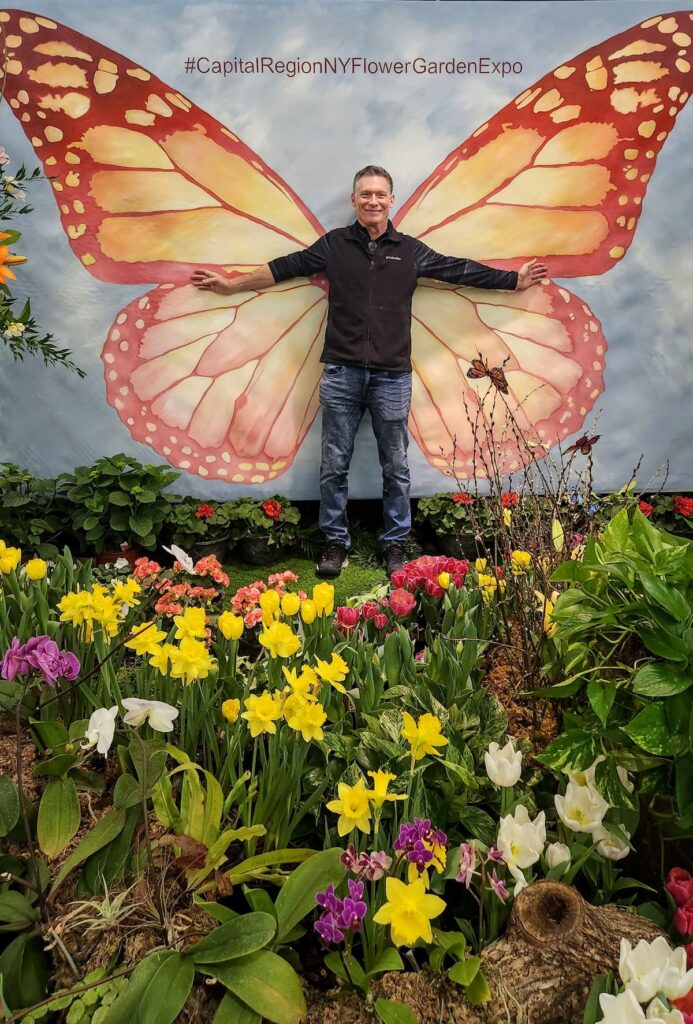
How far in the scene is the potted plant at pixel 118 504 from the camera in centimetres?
374

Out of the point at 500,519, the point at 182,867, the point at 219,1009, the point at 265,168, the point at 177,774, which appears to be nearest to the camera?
the point at 219,1009

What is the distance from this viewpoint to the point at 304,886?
3.21 feet

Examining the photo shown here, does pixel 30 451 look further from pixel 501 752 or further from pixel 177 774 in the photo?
pixel 501 752

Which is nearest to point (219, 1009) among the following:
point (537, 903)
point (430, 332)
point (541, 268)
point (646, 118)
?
point (537, 903)

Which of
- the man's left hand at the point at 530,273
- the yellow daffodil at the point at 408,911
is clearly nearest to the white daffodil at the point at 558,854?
the yellow daffodil at the point at 408,911

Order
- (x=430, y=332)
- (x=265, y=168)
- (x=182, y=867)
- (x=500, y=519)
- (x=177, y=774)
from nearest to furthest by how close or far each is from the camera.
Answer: (x=182, y=867)
(x=177, y=774)
(x=500, y=519)
(x=265, y=168)
(x=430, y=332)

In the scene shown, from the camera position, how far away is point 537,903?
896 millimetres

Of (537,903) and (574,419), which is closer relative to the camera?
(537,903)

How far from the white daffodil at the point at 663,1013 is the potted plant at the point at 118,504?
3217mm

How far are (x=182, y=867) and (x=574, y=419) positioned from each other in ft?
12.0

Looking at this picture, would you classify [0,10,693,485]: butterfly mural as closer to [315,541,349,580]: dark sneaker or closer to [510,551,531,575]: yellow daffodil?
[315,541,349,580]: dark sneaker

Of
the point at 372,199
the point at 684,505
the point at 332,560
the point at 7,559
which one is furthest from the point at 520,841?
the point at 684,505

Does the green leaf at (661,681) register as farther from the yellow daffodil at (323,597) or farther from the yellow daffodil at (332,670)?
the yellow daffodil at (323,597)

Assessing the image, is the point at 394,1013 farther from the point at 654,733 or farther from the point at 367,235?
the point at 367,235
